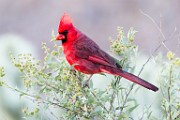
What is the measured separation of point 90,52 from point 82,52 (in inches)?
1.7

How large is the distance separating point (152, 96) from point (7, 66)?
1.34 meters

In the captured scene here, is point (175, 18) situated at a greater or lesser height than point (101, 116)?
greater

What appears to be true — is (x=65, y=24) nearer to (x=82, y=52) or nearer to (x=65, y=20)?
(x=65, y=20)

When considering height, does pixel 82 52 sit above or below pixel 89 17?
below

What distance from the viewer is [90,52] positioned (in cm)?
310

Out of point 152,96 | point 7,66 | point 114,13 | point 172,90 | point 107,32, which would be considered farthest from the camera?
point 114,13

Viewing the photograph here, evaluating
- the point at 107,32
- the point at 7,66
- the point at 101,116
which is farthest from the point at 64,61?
the point at 107,32

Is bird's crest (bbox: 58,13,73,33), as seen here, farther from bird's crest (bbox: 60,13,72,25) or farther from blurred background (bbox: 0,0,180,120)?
blurred background (bbox: 0,0,180,120)

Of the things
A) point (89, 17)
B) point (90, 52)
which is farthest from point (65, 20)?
point (89, 17)

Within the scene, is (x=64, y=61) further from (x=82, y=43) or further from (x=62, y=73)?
(x=82, y=43)

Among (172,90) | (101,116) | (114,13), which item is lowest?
(101,116)

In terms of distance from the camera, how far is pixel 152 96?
3.43 metres

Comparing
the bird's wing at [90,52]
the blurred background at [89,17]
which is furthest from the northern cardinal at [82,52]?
the blurred background at [89,17]

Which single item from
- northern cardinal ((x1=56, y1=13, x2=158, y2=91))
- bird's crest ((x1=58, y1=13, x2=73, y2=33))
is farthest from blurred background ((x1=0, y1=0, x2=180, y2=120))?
bird's crest ((x1=58, y1=13, x2=73, y2=33))
